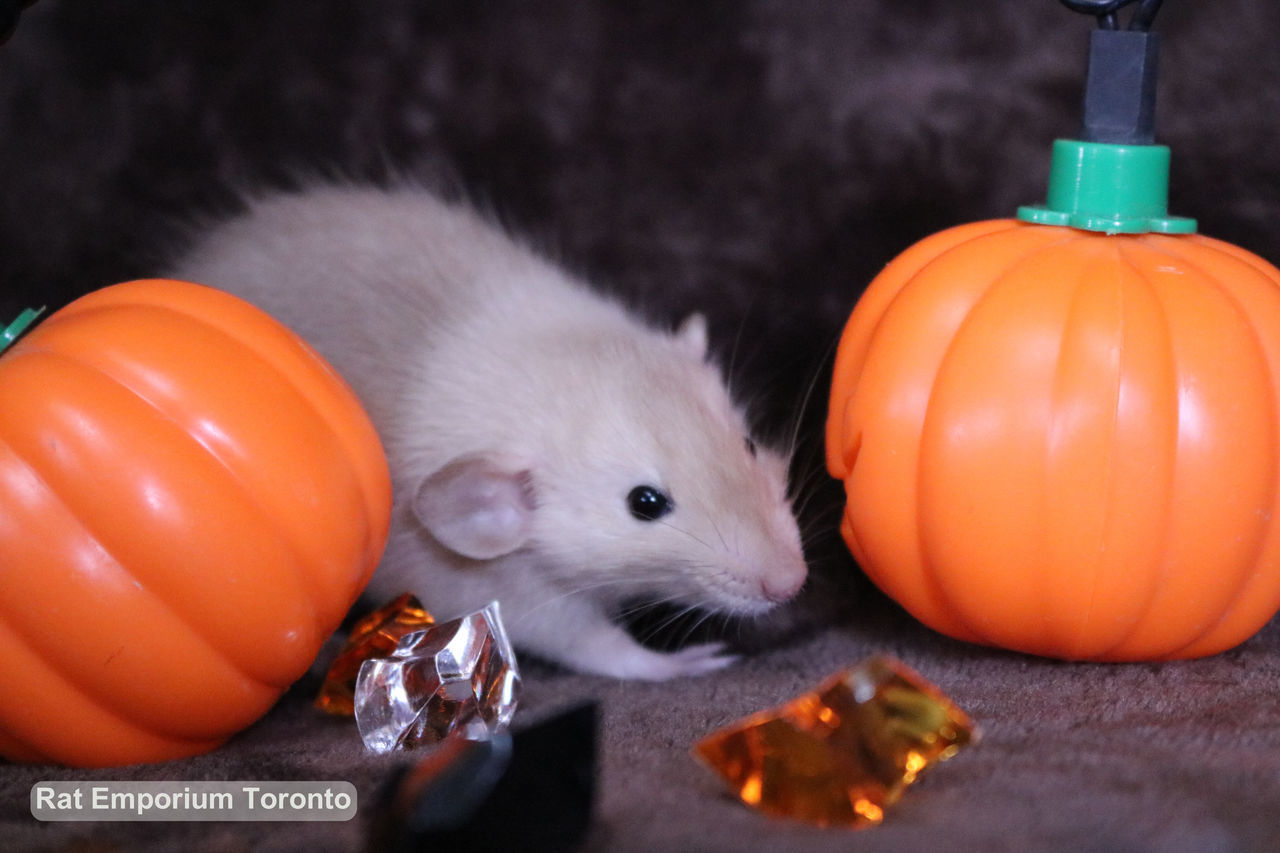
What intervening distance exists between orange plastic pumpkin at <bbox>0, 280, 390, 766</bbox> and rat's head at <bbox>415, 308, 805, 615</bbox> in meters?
Answer: 0.33

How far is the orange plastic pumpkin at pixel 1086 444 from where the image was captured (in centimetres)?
180

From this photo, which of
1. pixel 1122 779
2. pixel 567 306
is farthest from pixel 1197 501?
pixel 567 306

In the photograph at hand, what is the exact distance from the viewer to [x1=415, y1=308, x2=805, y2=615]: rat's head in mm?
2152

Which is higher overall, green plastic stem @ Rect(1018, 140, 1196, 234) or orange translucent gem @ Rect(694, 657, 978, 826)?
green plastic stem @ Rect(1018, 140, 1196, 234)

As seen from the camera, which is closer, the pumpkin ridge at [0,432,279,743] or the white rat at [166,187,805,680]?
the pumpkin ridge at [0,432,279,743]

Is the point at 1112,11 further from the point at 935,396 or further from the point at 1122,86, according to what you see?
the point at 935,396

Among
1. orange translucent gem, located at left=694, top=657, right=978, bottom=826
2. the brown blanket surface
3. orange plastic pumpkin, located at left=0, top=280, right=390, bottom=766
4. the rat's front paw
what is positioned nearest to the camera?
orange translucent gem, located at left=694, top=657, right=978, bottom=826

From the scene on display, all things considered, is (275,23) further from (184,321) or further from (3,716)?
(3,716)

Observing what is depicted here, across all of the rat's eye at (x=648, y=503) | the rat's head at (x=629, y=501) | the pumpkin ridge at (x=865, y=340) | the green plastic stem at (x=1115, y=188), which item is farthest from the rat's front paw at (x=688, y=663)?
the green plastic stem at (x=1115, y=188)

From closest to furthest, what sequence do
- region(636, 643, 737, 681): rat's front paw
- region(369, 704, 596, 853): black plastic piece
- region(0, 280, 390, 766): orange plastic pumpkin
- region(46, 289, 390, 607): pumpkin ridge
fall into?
region(369, 704, 596, 853): black plastic piece
region(0, 280, 390, 766): orange plastic pumpkin
region(46, 289, 390, 607): pumpkin ridge
region(636, 643, 737, 681): rat's front paw

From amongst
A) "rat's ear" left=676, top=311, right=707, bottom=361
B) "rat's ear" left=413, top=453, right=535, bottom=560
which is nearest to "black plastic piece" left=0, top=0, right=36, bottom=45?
"rat's ear" left=413, top=453, right=535, bottom=560

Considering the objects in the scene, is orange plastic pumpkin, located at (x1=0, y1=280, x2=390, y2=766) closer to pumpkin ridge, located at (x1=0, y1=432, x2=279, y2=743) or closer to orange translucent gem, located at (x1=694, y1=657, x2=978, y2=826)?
pumpkin ridge, located at (x1=0, y1=432, x2=279, y2=743)

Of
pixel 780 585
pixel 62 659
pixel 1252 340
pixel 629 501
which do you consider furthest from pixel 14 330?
pixel 1252 340

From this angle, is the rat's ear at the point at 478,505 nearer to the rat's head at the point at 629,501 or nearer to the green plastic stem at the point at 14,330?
the rat's head at the point at 629,501
